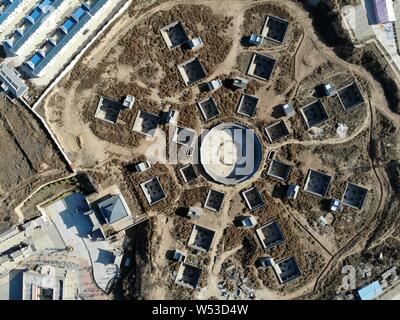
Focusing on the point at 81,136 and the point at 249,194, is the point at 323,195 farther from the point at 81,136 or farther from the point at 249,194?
the point at 81,136

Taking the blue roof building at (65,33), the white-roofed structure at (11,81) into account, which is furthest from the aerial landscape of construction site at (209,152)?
the blue roof building at (65,33)

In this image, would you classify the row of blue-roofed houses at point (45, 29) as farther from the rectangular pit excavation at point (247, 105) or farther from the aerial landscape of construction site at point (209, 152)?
the rectangular pit excavation at point (247, 105)

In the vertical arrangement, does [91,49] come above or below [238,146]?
above

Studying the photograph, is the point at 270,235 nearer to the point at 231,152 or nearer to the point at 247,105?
the point at 231,152

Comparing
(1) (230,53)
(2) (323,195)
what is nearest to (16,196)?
(1) (230,53)

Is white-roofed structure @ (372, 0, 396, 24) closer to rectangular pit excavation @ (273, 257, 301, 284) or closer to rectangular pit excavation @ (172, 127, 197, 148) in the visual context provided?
rectangular pit excavation @ (172, 127, 197, 148)

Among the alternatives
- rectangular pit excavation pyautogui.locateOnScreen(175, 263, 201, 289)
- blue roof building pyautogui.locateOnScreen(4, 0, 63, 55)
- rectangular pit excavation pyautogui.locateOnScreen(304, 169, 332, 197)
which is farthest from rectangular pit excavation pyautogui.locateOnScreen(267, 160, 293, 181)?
blue roof building pyautogui.locateOnScreen(4, 0, 63, 55)
